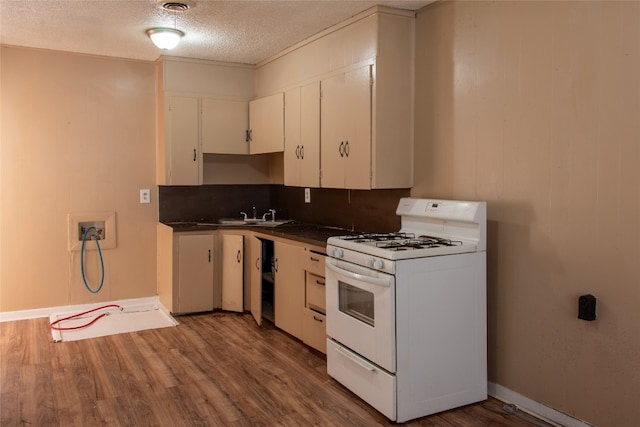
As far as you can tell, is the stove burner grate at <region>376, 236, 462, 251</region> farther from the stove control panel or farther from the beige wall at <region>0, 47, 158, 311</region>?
the beige wall at <region>0, 47, 158, 311</region>

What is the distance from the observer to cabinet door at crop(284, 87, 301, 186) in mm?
4383

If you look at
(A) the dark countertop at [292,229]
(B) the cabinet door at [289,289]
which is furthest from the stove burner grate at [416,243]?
(B) the cabinet door at [289,289]

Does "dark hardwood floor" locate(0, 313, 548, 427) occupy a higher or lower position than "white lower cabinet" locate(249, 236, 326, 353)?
lower

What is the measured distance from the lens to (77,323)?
15.0 feet

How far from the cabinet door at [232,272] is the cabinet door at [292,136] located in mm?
740

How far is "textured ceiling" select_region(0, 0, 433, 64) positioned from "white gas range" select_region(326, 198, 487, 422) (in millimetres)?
1545

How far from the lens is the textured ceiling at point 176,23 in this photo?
3.41 meters

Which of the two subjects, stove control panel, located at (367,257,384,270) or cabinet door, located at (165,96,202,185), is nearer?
stove control panel, located at (367,257,384,270)

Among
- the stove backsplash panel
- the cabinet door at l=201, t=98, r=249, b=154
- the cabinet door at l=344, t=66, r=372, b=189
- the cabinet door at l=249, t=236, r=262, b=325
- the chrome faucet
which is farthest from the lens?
the chrome faucet

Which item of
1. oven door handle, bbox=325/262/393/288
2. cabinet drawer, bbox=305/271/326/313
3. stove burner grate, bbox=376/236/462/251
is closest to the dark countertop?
cabinet drawer, bbox=305/271/326/313

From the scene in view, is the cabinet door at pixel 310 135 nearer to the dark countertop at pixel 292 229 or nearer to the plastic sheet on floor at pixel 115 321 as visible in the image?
the dark countertop at pixel 292 229

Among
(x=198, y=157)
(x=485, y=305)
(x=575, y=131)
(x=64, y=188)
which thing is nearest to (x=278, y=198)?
(x=198, y=157)

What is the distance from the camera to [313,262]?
3.75m

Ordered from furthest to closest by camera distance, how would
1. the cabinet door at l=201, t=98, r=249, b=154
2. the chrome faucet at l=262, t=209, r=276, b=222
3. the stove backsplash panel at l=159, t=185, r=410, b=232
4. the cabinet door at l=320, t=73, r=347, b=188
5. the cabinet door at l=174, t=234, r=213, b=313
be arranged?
the chrome faucet at l=262, t=209, r=276, b=222, the cabinet door at l=201, t=98, r=249, b=154, the cabinet door at l=174, t=234, r=213, b=313, the stove backsplash panel at l=159, t=185, r=410, b=232, the cabinet door at l=320, t=73, r=347, b=188
